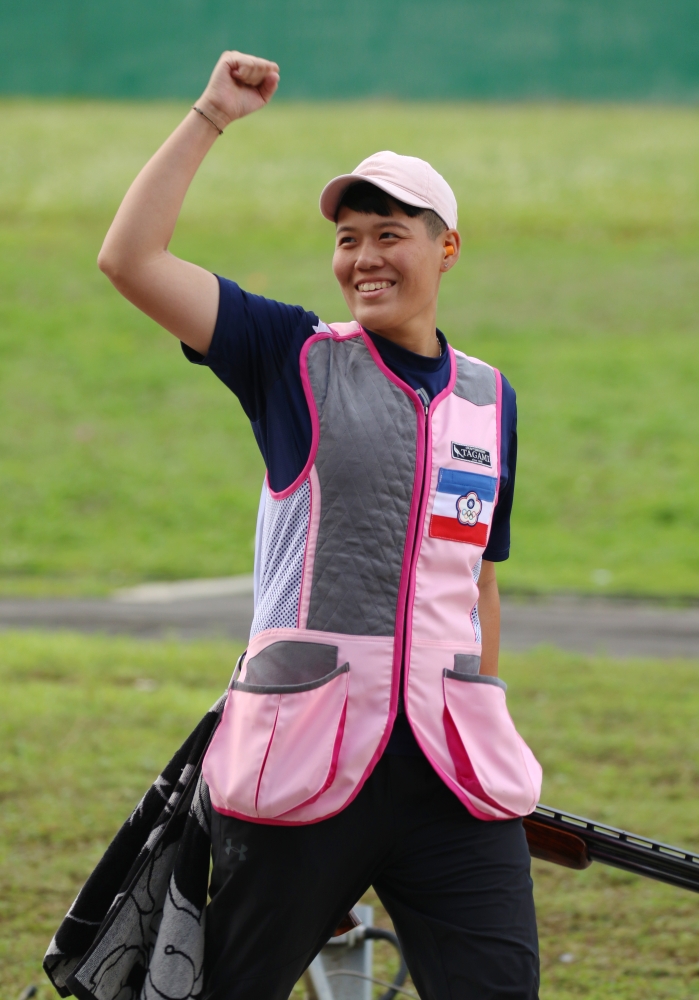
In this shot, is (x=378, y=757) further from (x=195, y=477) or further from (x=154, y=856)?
(x=195, y=477)

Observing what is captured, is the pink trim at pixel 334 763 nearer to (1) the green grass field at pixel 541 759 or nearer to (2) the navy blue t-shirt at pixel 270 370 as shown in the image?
(2) the navy blue t-shirt at pixel 270 370

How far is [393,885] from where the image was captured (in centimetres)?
205

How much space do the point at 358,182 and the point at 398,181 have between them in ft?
0.23

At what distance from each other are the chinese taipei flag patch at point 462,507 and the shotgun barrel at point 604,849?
0.59m

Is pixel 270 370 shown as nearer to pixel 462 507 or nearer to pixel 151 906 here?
pixel 462 507

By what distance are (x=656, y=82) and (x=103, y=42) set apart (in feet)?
21.8

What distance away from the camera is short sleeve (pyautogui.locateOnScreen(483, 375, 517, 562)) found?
2234 millimetres

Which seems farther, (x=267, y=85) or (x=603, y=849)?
(x=603, y=849)

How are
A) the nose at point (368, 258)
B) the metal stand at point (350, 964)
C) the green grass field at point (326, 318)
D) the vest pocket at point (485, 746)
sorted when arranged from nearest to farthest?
the vest pocket at point (485, 746) < the nose at point (368, 258) < the metal stand at point (350, 964) < the green grass field at point (326, 318)

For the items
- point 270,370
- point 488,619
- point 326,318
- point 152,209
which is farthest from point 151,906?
point 326,318

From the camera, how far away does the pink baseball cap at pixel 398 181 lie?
206 centimetres

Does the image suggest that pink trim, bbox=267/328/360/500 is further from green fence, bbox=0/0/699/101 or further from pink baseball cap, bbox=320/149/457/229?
green fence, bbox=0/0/699/101

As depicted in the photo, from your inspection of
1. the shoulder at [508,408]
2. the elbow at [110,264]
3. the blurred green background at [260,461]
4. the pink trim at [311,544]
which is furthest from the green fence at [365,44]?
the pink trim at [311,544]

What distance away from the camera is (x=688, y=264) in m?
18.8
